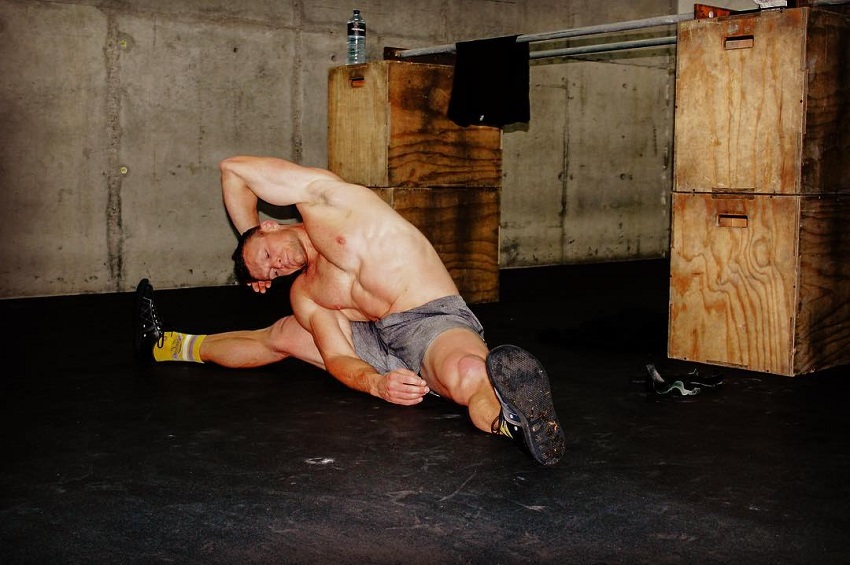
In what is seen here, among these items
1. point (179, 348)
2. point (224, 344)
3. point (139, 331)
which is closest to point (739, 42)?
point (224, 344)

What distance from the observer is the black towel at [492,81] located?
4957 millimetres

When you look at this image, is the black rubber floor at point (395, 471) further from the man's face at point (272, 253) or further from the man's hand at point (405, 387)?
the man's face at point (272, 253)

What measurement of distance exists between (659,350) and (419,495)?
7.17 ft

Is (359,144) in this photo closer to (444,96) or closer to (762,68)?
(444,96)

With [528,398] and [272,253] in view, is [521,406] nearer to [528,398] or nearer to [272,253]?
[528,398]

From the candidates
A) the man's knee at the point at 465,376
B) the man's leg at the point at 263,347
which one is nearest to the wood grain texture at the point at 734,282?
the man's knee at the point at 465,376

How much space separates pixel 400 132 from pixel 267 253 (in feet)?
7.38

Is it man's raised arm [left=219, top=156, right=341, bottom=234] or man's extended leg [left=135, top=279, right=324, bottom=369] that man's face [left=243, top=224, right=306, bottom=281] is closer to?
man's raised arm [left=219, top=156, right=341, bottom=234]

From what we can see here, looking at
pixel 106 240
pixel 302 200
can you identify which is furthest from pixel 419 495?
pixel 106 240

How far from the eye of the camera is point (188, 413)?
307 cm

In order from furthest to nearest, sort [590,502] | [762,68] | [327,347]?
[762,68] → [327,347] → [590,502]

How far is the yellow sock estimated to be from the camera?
381cm

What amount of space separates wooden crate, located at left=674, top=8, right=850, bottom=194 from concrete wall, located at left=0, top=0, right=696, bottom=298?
3.44 metres

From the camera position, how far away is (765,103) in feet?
11.7
